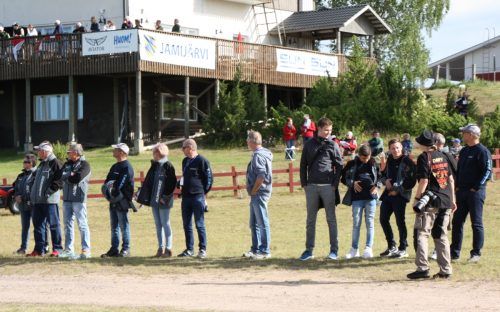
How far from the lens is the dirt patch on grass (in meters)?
11.9

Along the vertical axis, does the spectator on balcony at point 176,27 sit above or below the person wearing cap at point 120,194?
above

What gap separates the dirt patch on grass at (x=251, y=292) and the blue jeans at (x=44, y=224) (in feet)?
7.48

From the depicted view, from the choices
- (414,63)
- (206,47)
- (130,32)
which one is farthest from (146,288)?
(414,63)

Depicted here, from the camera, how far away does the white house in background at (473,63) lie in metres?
64.8

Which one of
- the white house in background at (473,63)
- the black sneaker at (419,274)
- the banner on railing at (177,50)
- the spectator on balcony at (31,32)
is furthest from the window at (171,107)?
the black sneaker at (419,274)

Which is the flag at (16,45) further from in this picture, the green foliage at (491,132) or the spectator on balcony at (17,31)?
the green foliage at (491,132)

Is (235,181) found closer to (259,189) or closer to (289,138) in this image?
(289,138)

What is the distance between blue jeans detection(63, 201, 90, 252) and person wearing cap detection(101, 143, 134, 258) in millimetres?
399

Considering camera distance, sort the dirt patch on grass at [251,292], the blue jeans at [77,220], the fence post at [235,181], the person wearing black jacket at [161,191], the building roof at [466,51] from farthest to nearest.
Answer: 1. the building roof at [466,51]
2. the fence post at [235,181]
3. the blue jeans at [77,220]
4. the person wearing black jacket at [161,191]
5. the dirt patch on grass at [251,292]

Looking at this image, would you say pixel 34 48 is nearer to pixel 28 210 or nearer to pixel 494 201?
pixel 494 201

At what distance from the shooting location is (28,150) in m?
39.0

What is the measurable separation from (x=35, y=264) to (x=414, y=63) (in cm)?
4535

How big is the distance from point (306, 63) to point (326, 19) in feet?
15.5

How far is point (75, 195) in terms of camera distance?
53.1 ft
